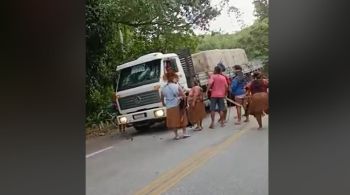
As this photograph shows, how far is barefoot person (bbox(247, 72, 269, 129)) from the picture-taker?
9.75ft

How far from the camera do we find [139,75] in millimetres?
3113

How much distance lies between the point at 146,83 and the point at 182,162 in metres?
0.60

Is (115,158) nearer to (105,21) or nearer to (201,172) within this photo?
(201,172)

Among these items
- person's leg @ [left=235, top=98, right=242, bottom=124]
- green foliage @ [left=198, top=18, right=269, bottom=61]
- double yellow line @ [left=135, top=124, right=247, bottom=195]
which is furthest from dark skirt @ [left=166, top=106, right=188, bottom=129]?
green foliage @ [left=198, top=18, right=269, bottom=61]

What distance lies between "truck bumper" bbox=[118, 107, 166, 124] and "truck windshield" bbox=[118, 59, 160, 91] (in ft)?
0.64

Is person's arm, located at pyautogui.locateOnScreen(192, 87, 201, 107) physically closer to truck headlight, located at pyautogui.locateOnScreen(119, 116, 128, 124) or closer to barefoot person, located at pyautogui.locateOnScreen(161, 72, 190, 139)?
barefoot person, located at pyautogui.locateOnScreen(161, 72, 190, 139)

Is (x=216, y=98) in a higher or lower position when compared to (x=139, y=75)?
lower

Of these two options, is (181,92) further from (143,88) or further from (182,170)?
(182,170)

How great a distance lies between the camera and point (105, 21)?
3.11 m

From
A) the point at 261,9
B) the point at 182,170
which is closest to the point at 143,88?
the point at 182,170

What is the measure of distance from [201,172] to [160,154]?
299mm
